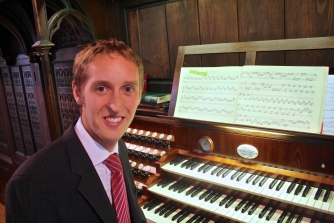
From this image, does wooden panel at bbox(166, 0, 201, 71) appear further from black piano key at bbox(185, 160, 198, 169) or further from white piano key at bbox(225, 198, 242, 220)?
white piano key at bbox(225, 198, 242, 220)

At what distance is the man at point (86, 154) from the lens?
3.37 ft

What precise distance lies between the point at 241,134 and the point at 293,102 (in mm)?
403

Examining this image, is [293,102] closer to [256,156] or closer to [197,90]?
[256,156]

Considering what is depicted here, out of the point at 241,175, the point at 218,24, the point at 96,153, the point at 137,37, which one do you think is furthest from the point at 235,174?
the point at 137,37

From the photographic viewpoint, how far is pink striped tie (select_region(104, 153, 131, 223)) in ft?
4.25

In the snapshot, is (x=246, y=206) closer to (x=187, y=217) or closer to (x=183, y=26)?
(x=187, y=217)

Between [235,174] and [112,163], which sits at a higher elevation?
[112,163]

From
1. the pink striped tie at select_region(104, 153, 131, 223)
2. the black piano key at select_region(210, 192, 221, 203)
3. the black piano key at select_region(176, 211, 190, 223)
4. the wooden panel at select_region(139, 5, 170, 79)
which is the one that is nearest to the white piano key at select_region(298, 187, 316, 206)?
the black piano key at select_region(210, 192, 221, 203)

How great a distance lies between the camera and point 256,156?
195cm

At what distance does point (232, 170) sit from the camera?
211 cm

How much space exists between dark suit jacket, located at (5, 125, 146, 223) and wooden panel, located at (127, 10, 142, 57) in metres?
2.09

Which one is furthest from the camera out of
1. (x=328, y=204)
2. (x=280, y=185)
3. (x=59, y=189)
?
(x=280, y=185)

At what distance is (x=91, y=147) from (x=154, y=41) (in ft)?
6.55

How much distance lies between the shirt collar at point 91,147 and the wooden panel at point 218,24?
1.69 m
